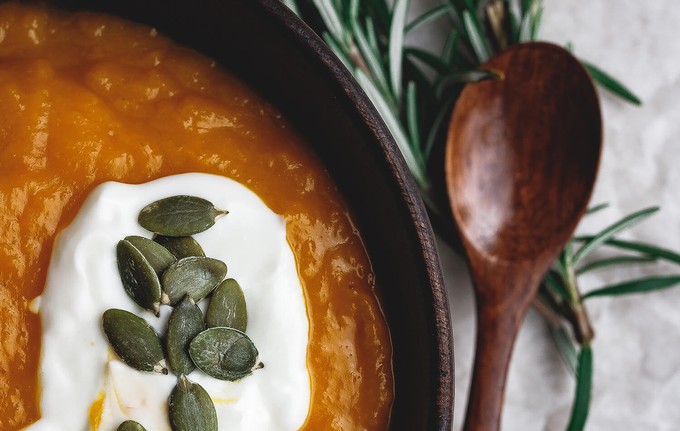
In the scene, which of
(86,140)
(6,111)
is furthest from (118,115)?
(6,111)

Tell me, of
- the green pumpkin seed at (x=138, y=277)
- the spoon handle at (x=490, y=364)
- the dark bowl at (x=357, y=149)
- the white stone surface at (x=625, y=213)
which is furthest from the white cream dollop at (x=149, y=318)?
the white stone surface at (x=625, y=213)

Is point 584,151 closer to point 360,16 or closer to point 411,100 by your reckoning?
point 411,100

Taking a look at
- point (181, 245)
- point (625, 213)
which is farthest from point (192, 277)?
point (625, 213)

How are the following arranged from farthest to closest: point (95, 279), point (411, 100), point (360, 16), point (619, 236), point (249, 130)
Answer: point (619, 236)
point (360, 16)
point (411, 100)
point (249, 130)
point (95, 279)

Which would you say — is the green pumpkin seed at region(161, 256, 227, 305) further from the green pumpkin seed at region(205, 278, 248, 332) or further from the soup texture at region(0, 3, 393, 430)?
the soup texture at region(0, 3, 393, 430)

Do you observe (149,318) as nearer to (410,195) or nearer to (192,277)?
(192,277)

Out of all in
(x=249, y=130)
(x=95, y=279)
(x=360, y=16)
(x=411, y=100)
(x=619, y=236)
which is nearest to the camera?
(x=95, y=279)
